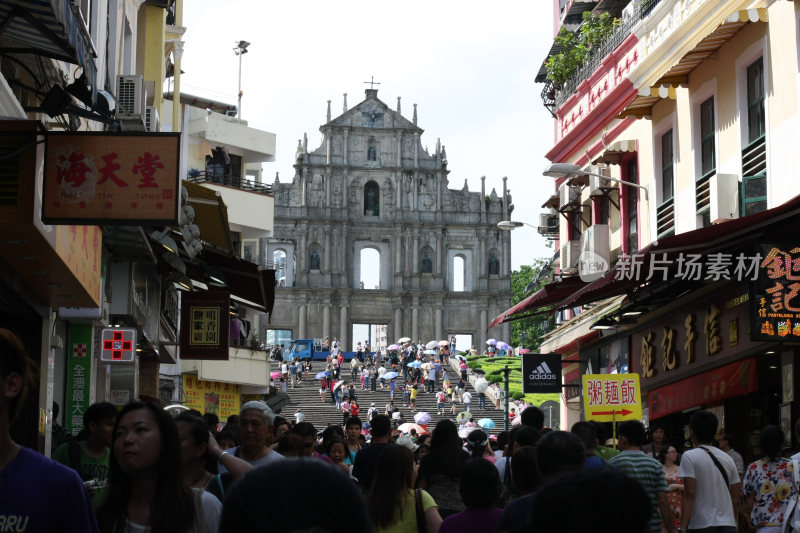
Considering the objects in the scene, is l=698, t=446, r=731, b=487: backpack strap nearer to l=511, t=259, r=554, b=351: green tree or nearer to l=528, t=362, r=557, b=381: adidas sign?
l=528, t=362, r=557, b=381: adidas sign

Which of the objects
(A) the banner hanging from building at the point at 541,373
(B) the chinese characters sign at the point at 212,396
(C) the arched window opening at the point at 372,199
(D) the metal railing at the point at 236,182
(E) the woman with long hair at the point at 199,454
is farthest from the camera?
(C) the arched window opening at the point at 372,199

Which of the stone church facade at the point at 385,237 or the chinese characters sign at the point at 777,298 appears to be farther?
the stone church facade at the point at 385,237

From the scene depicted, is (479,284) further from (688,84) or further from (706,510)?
(706,510)

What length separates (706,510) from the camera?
359 inches

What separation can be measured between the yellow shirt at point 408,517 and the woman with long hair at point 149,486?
86.7 inches

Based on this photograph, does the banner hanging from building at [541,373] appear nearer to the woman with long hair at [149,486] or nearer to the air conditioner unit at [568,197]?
the air conditioner unit at [568,197]

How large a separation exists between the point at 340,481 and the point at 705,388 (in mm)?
16581

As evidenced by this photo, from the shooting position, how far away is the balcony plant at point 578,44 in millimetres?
26266

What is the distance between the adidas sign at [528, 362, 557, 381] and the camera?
24531 mm

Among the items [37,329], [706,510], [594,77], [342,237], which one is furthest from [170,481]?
[342,237]

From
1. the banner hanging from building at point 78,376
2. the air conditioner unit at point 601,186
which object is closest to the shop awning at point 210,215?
the banner hanging from building at point 78,376

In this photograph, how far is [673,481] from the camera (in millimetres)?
11070

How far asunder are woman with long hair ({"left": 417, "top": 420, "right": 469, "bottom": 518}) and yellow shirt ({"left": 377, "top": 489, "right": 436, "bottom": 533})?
1.04m

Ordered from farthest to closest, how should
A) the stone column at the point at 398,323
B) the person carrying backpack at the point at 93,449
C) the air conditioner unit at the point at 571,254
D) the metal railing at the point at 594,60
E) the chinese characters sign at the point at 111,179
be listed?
the stone column at the point at 398,323 < the air conditioner unit at the point at 571,254 < the metal railing at the point at 594,60 < the chinese characters sign at the point at 111,179 < the person carrying backpack at the point at 93,449
